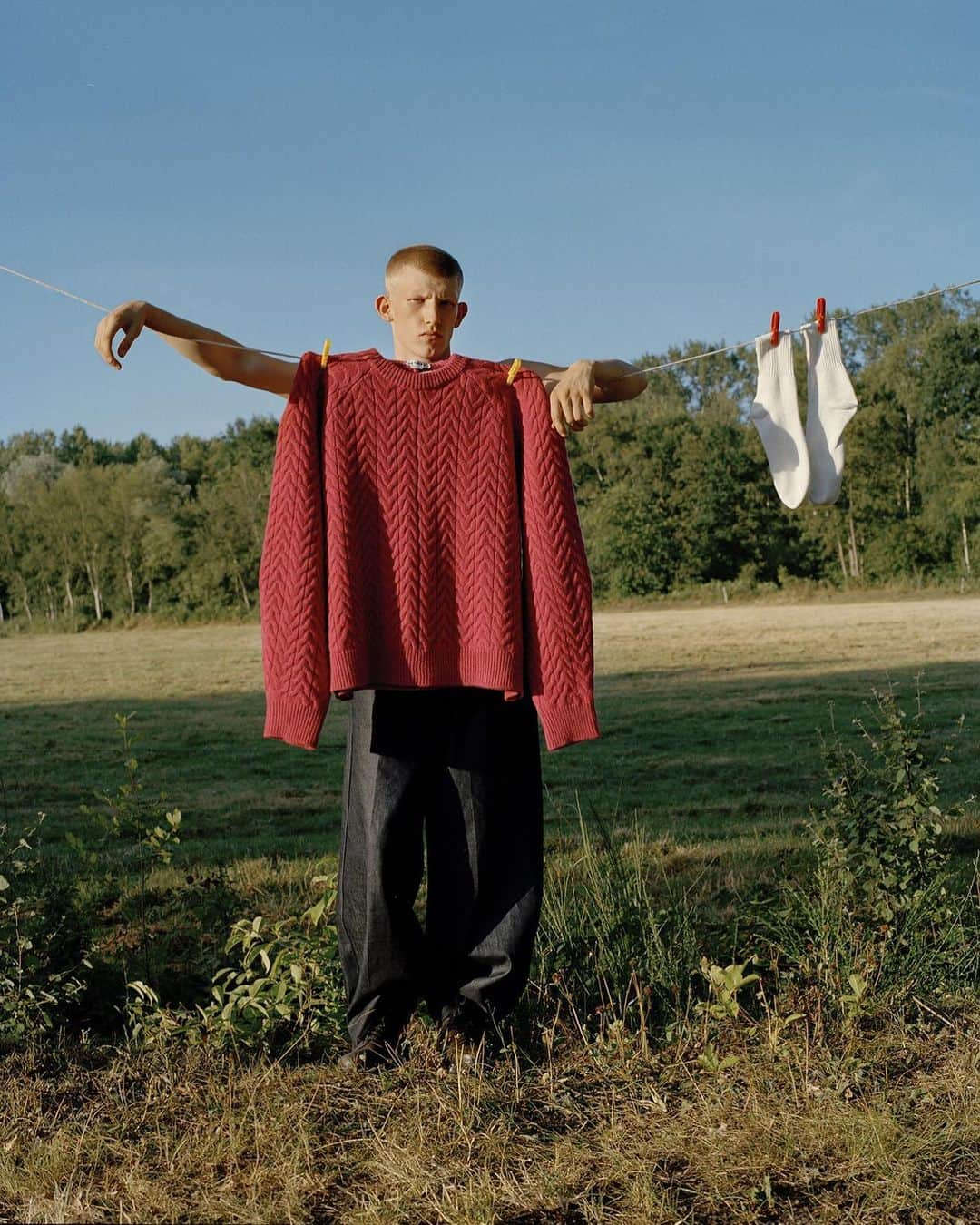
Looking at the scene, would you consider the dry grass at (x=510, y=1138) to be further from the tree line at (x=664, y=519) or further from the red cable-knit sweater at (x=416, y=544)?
the tree line at (x=664, y=519)

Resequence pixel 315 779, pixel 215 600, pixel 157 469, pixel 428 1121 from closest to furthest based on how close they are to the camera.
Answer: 1. pixel 428 1121
2. pixel 315 779
3. pixel 215 600
4. pixel 157 469

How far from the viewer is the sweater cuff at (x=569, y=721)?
3.17 metres

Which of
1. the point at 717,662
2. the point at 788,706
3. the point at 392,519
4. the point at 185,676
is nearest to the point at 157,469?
the point at 185,676

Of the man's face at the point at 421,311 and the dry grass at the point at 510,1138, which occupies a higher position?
the man's face at the point at 421,311

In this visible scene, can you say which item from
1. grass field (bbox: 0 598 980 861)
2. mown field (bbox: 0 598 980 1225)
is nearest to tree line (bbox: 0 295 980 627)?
grass field (bbox: 0 598 980 861)

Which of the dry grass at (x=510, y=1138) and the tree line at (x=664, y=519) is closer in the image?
the dry grass at (x=510, y=1138)

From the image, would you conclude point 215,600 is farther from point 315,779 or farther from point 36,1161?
point 36,1161

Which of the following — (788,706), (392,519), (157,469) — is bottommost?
(788,706)

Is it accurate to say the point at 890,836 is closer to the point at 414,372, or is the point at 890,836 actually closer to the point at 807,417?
the point at 807,417

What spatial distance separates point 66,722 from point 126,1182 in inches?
456

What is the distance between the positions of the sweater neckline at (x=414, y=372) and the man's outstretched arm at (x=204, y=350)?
0.23m

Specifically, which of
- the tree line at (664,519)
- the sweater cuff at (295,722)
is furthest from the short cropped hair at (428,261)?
the tree line at (664,519)

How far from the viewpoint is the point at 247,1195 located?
→ 260 centimetres

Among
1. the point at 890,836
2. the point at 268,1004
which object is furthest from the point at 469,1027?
the point at 890,836
